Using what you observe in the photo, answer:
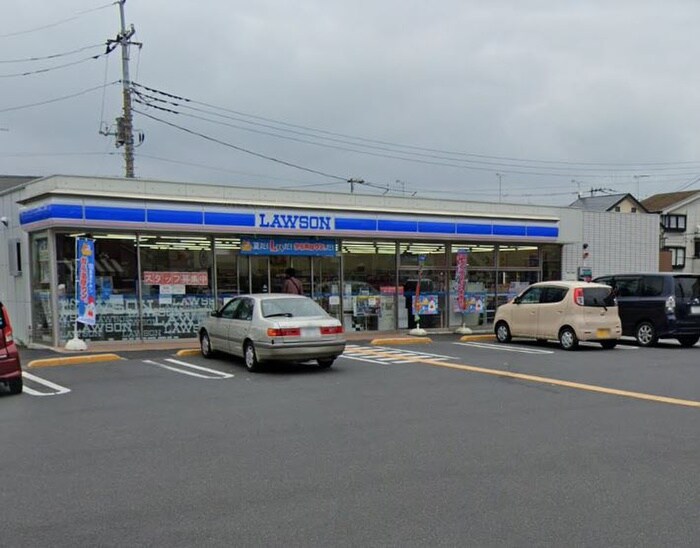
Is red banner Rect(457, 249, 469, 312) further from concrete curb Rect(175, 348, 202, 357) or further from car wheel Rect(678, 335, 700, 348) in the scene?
concrete curb Rect(175, 348, 202, 357)

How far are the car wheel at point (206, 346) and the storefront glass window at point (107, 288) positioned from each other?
10.3ft

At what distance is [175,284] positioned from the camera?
1720 cm

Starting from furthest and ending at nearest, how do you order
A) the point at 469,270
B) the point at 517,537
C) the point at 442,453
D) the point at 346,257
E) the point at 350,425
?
1. the point at 469,270
2. the point at 346,257
3. the point at 350,425
4. the point at 442,453
5. the point at 517,537

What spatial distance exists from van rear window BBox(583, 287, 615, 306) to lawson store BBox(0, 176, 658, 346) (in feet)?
19.9

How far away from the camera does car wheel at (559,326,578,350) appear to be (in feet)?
51.3

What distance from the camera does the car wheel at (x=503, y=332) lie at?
17891mm

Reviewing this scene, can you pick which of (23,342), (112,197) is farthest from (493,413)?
(23,342)

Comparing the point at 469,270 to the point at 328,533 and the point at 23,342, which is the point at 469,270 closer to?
the point at 23,342

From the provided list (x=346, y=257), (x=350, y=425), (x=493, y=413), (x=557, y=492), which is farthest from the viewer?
(x=346, y=257)

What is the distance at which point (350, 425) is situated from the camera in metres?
7.52

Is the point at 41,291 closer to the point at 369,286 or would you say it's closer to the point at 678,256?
the point at 369,286

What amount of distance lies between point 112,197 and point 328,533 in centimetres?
1320

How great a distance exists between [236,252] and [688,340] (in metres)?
12.1

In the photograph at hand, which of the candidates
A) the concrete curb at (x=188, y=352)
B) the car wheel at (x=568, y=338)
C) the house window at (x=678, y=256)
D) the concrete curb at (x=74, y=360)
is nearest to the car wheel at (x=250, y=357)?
the concrete curb at (x=188, y=352)
